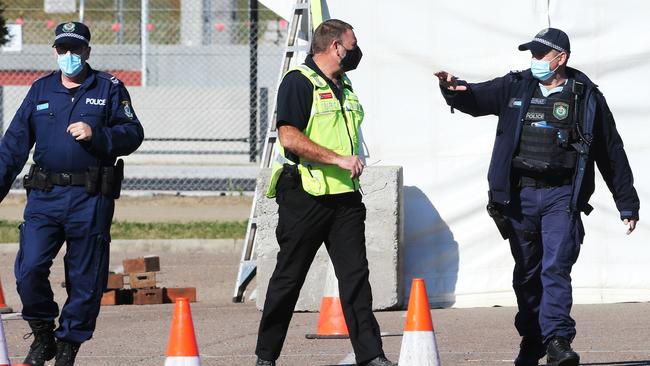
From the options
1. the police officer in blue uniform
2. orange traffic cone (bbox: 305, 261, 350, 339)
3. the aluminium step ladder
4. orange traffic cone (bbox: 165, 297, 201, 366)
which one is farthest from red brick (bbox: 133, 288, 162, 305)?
orange traffic cone (bbox: 165, 297, 201, 366)

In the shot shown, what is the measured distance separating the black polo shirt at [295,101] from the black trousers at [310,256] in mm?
302

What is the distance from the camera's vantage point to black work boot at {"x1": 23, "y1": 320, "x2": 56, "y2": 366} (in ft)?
24.6

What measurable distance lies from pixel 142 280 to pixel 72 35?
458 cm

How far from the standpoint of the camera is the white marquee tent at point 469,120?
10594 millimetres

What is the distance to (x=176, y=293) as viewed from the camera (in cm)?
1191

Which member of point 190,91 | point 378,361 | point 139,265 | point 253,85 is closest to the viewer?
point 378,361

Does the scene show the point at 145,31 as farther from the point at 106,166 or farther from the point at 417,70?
the point at 106,166

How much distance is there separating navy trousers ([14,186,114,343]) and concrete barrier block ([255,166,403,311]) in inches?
124

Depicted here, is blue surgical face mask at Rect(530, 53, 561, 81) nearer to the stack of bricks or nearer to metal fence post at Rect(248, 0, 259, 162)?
the stack of bricks

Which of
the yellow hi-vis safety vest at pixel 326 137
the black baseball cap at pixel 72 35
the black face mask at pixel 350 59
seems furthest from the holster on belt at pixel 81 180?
the black face mask at pixel 350 59

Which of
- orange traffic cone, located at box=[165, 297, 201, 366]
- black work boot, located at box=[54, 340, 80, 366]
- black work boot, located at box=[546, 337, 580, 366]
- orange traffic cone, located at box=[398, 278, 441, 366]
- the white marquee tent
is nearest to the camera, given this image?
orange traffic cone, located at box=[165, 297, 201, 366]

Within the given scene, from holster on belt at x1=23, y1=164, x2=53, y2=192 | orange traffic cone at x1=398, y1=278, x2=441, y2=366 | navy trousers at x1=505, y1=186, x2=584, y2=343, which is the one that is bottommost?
orange traffic cone at x1=398, y1=278, x2=441, y2=366

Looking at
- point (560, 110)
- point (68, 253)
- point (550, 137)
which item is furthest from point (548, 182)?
point (68, 253)

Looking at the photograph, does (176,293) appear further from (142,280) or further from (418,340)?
(418,340)
